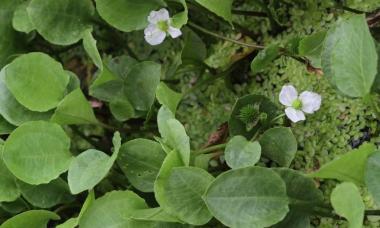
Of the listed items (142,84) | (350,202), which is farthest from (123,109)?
(350,202)

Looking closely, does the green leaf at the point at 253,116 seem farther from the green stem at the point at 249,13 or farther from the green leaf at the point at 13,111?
the green leaf at the point at 13,111

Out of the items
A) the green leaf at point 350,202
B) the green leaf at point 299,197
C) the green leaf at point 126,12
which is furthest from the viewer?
the green leaf at point 126,12

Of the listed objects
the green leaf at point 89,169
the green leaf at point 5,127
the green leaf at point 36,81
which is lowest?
the green leaf at point 5,127

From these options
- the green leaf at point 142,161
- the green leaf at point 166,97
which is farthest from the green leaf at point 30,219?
the green leaf at point 166,97

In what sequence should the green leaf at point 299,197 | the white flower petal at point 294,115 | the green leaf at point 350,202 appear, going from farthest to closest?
1. the white flower petal at point 294,115
2. the green leaf at point 299,197
3. the green leaf at point 350,202

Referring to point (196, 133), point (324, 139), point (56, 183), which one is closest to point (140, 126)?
point (196, 133)

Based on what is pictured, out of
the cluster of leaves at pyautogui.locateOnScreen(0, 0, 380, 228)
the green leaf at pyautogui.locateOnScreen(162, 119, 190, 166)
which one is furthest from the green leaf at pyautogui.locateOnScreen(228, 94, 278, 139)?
the green leaf at pyautogui.locateOnScreen(162, 119, 190, 166)

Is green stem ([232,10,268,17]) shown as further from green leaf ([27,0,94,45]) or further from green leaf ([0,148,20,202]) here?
green leaf ([0,148,20,202])

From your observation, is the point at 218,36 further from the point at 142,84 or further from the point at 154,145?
the point at 154,145
